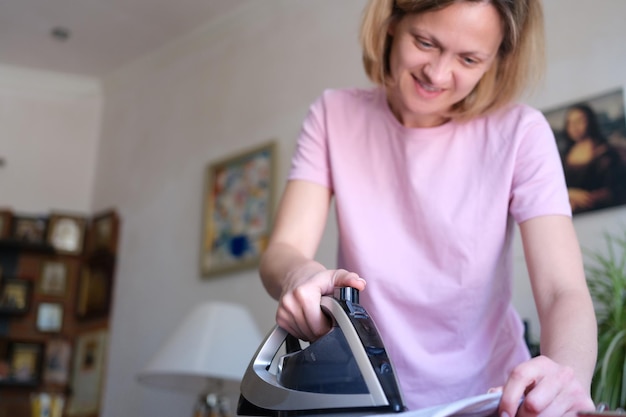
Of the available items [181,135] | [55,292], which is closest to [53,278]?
[55,292]

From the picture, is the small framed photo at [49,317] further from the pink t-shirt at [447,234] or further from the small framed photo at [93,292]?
the pink t-shirt at [447,234]

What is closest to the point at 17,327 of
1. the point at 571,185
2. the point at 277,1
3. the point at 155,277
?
the point at 155,277

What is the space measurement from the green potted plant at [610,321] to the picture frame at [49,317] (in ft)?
9.67

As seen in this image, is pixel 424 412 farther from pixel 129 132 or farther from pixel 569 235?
pixel 129 132

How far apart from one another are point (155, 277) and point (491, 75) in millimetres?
2854

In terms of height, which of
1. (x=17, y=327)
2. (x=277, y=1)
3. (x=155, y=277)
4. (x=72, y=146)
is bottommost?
(x=17, y=327)

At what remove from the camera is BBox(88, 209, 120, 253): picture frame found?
13.6ft

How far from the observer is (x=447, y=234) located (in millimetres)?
1156

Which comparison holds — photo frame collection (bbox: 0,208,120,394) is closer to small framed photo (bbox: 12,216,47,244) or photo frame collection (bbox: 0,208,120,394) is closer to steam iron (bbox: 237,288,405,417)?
small framed photo (bbox: 12,216,47,244)

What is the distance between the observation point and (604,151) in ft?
7.77

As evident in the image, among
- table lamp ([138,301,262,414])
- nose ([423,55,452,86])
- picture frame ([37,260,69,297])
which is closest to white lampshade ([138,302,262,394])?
table lamp ([138,301,262,414])

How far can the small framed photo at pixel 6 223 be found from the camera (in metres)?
4.11

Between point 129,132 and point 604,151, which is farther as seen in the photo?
point 129,132

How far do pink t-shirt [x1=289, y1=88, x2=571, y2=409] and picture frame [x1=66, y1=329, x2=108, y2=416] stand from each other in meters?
3.03
